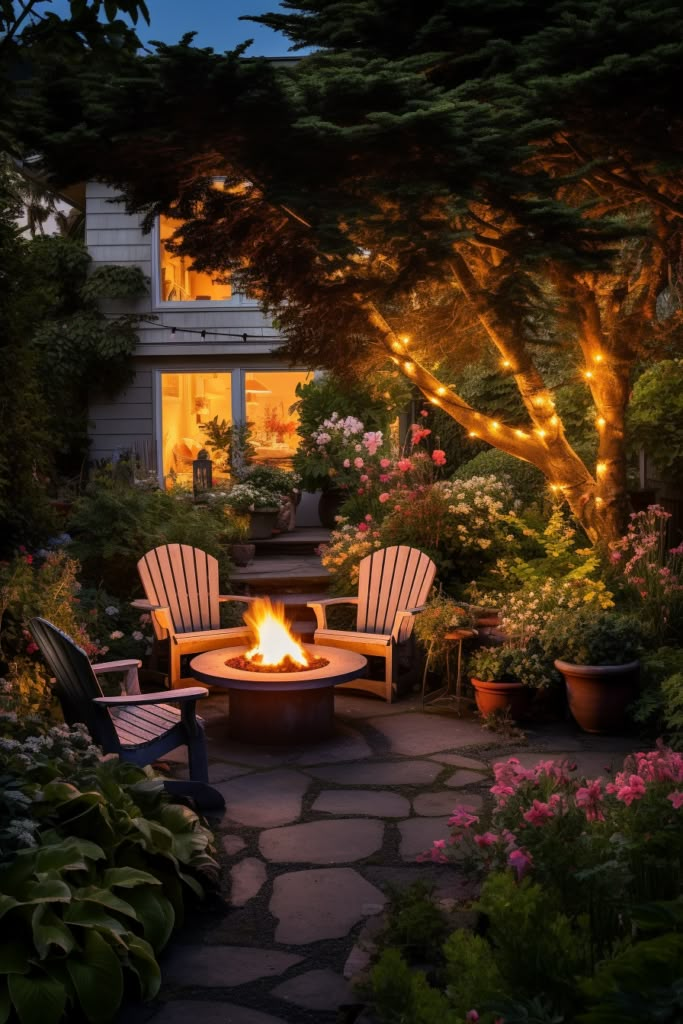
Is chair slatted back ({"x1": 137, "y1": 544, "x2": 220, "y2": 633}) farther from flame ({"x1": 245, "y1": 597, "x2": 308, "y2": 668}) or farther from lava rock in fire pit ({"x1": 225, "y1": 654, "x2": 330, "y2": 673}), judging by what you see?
lava rock in fire pit ({"x1": 225, "y1": 654, "x2": 330, "y2": 673})

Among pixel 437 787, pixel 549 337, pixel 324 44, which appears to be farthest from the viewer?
pixel 549 337

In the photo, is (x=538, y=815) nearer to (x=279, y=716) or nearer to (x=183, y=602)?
(x=279, y=716)

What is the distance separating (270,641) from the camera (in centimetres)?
623

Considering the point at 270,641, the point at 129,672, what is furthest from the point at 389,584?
the point at 129,672

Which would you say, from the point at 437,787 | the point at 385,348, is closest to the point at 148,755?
the point at 437,787

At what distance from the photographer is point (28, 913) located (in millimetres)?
2855

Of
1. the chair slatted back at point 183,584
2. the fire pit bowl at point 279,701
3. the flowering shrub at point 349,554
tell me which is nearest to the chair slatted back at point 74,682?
the fire pit bowl at point 279,701

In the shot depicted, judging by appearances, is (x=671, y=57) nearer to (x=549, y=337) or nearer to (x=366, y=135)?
(x=366, y=135)

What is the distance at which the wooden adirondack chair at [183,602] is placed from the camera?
684 centimetres

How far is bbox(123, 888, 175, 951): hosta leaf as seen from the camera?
316 centimetres

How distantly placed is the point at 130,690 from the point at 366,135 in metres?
3.08

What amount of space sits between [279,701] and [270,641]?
0.58 meters

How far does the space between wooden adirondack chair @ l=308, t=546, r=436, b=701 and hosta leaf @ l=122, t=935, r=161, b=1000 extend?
3887 mm

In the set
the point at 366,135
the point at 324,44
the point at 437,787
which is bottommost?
the point at 437,787
